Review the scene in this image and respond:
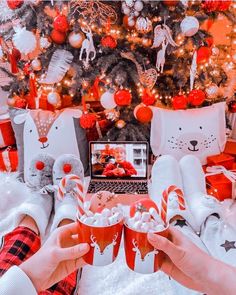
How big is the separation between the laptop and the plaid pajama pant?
2.28ft

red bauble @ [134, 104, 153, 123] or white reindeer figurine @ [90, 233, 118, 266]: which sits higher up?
red bauble @ [134, 104, 153, 123]

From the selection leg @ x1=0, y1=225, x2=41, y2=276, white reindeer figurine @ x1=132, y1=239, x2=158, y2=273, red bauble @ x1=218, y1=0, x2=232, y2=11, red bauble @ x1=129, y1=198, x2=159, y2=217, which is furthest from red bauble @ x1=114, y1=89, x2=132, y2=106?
white reindeer figurine @ x1=132, y1=239, x2=158, y2=273

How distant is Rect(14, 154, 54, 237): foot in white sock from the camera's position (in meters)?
1.42

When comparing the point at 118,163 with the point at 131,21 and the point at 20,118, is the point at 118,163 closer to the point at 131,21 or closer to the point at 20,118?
the point at 20,118

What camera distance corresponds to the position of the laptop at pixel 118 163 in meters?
1.94

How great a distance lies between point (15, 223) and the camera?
1.42 meters

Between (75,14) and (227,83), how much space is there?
3.76ft

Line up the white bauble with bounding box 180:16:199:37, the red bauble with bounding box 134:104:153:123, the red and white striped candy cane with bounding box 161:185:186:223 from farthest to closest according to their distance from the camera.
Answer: the red bauble with bounding box 134:104:153:123 → the white bauble with bounding box 180:16:199:37 → the red and white striped candy cane with bounding box 161:185:186:223

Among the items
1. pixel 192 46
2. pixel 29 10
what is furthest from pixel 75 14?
pixel 192 46

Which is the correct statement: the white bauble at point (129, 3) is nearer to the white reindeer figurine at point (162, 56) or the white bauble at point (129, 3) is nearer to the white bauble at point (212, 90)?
the white reindeer figurine at point (162, 56)

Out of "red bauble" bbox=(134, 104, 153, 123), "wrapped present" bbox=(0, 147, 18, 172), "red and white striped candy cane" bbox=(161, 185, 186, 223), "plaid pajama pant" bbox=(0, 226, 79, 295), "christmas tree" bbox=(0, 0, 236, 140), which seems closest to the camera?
"red and white striped candy cane" bbox=(161, 185, 186, 223)

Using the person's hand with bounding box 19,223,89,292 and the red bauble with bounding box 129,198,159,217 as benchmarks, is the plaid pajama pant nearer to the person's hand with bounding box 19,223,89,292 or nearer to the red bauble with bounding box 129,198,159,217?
the person's hand with bounding box 19,223,89,292

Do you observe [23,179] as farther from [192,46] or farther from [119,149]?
[192,46]

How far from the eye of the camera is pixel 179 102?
201 cm
